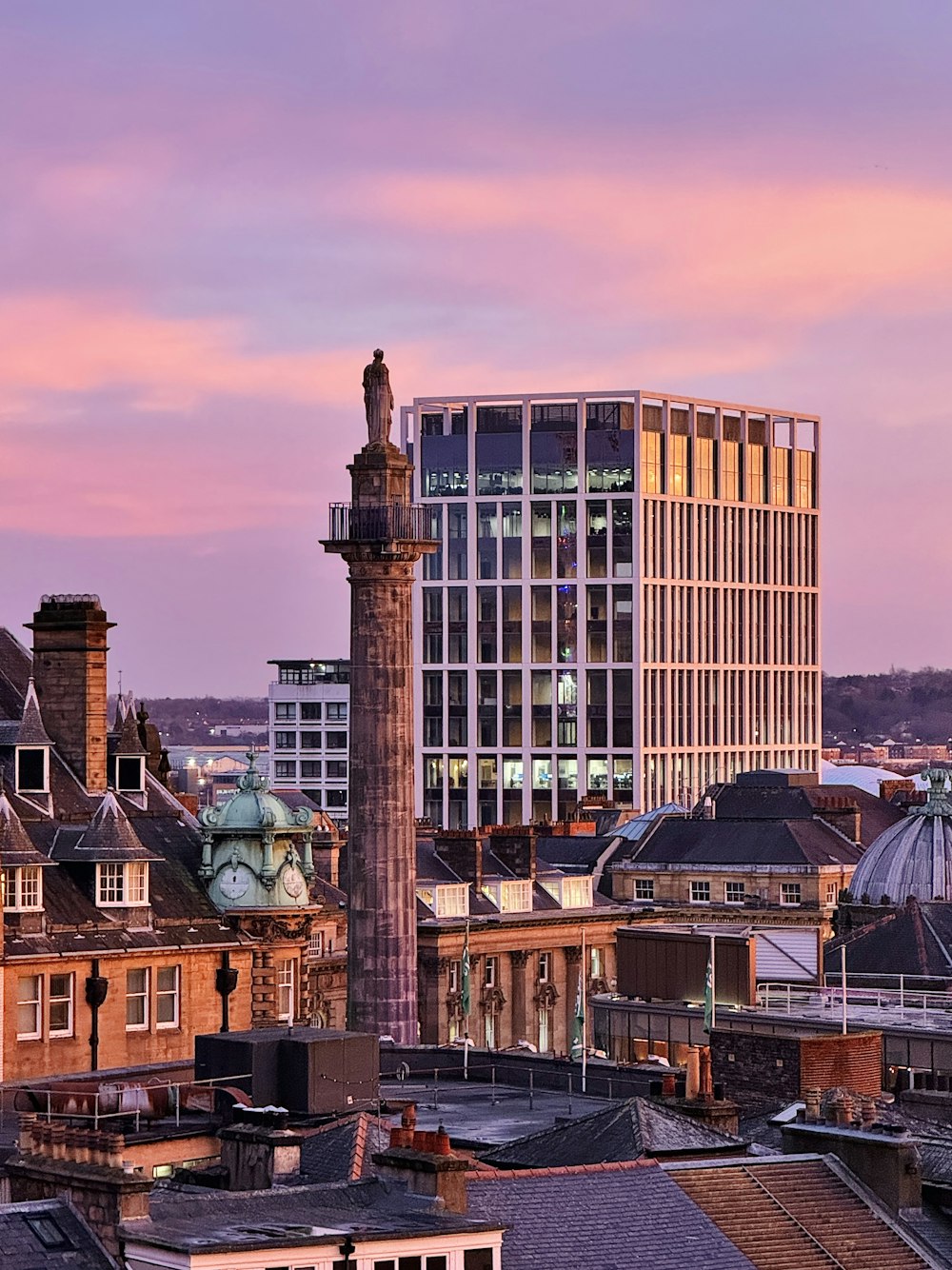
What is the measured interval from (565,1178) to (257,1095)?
20.0 m

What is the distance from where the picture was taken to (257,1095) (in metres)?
68.1

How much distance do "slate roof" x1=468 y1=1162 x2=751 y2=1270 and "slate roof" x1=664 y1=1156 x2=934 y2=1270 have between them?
49cm

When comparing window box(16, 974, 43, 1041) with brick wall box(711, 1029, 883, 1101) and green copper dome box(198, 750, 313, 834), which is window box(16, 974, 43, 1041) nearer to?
green copper dome box(198, 750, 313, 834)

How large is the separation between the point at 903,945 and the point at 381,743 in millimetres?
25006

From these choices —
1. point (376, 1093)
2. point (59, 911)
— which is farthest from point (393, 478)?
point (376, 1093)

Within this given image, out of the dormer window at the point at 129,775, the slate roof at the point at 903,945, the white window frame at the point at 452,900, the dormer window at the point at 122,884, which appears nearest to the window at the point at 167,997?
the dormer window at the point at 122,884

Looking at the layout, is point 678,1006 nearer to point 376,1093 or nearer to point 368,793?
point 368,793

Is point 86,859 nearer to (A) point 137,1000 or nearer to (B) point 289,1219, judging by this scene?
(A) point 137,1000

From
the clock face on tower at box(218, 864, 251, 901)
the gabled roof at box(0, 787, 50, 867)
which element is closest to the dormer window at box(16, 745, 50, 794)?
the gabled roof at box(0, 787, 50, 867)

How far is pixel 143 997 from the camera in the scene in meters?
Answer: 96.5

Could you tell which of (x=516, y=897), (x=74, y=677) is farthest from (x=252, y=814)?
(x=516, y=897)

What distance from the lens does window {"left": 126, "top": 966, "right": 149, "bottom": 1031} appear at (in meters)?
95.8

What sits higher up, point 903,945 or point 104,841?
point 104,841

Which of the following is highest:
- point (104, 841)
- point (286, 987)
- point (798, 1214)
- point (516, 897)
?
point (104, 841)
